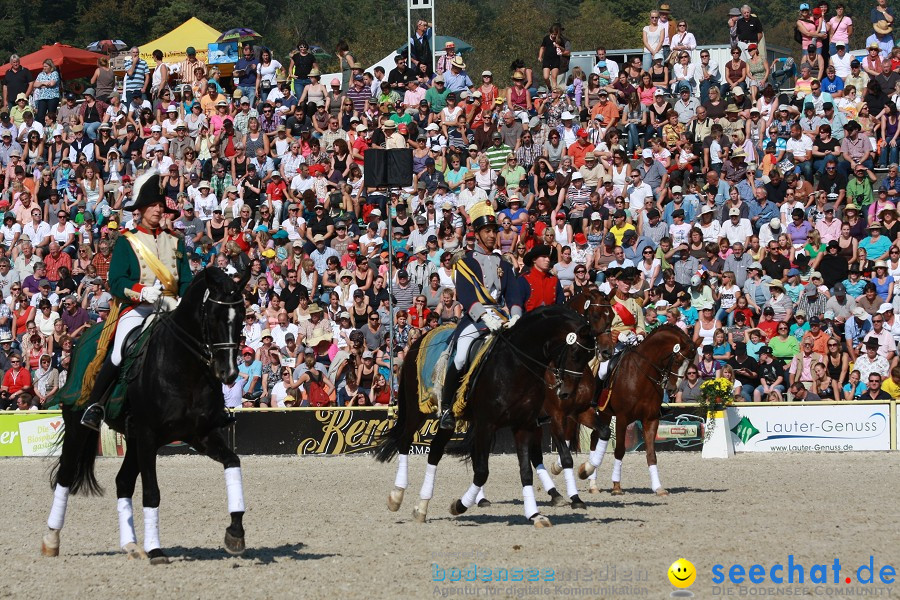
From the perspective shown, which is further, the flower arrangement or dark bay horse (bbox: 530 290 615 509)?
the flower arrangement

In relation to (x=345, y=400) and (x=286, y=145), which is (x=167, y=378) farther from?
(x=286, y=145)

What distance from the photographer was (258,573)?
33.6 ft

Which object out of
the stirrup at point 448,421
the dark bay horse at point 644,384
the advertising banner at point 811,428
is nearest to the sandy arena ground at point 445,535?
the dark bay horse at point 644,384

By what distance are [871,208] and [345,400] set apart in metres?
9.89

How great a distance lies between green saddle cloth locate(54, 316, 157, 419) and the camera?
36.4ft

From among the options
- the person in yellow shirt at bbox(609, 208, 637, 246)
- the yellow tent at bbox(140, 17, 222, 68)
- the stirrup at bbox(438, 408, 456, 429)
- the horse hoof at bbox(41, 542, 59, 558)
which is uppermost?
the yellow tent at bbox(140, 17, 222, 68)

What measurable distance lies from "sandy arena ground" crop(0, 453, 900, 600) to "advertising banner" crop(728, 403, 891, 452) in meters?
2.43

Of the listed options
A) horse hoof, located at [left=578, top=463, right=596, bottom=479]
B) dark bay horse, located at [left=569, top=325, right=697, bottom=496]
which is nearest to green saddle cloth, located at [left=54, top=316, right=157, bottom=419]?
dark bay horse, located at [left=569, top=325, right=697, bottom=496]

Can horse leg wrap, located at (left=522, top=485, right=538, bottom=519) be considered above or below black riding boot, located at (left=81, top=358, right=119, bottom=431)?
below

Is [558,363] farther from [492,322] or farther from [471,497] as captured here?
[471,497]

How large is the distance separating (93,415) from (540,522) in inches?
160

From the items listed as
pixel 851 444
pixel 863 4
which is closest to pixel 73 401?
pixel 851 444

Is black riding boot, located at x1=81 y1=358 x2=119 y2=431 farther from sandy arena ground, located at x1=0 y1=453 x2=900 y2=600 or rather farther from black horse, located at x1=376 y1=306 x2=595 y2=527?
Answer: black horse, located at x1=376 y1=306 x2=595 y2=527

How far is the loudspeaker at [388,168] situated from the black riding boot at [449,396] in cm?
775
